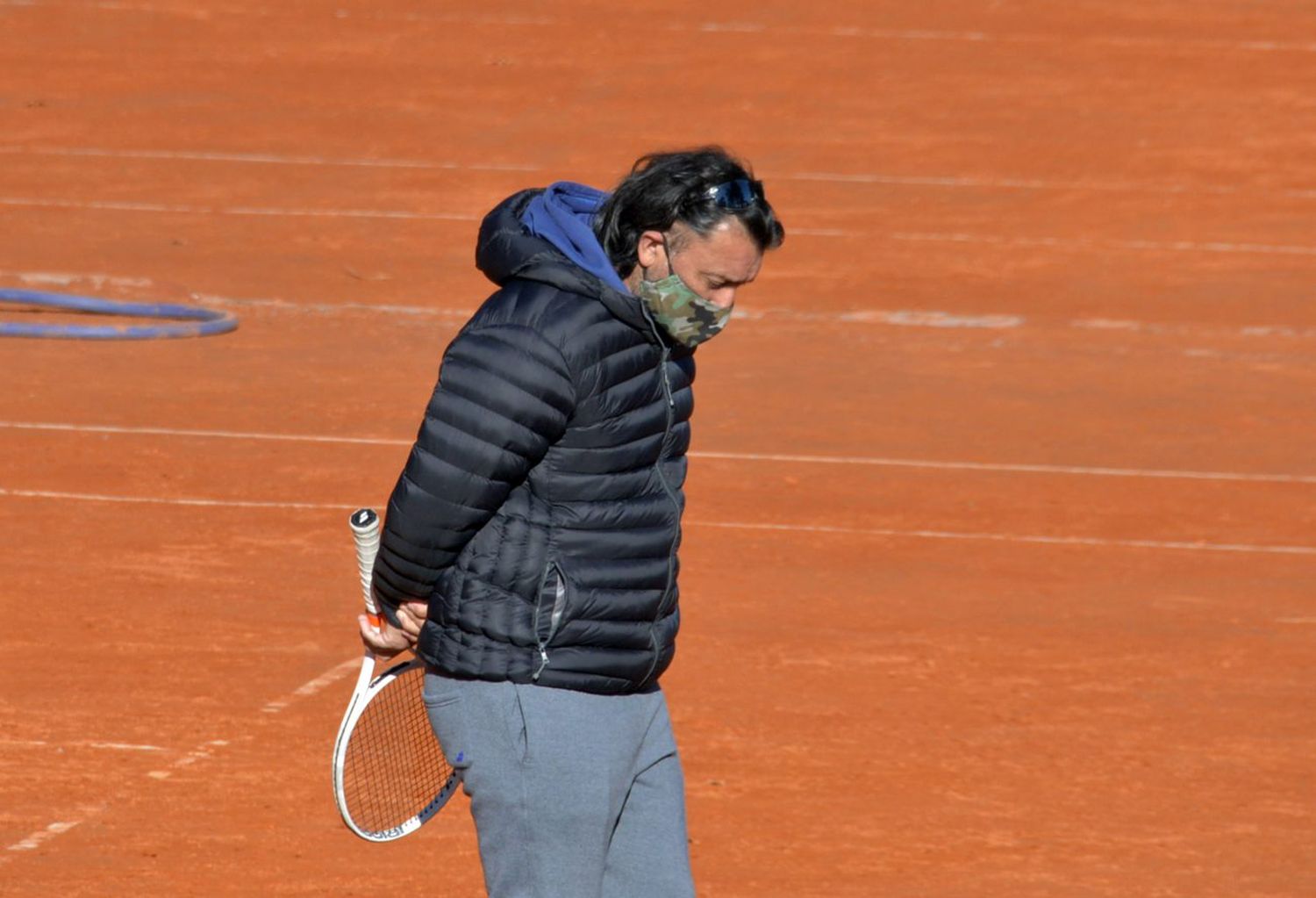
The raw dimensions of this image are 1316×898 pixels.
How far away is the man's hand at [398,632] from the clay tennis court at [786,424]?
2.18 m

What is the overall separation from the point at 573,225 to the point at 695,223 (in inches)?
8.7

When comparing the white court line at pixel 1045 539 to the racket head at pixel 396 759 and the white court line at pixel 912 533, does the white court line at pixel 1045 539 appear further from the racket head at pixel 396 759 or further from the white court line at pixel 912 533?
the racket head at pixel 396 759

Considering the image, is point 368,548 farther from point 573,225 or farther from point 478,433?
point 573,225

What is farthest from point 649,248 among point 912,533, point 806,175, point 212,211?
point 806,175

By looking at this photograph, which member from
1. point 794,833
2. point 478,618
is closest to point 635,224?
point 478,618

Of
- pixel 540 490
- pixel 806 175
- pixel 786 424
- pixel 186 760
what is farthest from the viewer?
pixel 806 175

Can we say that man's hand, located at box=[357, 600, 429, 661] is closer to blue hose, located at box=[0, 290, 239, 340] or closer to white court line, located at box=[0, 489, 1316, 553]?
white court line, located at box=[0, 489, 1316, 553]

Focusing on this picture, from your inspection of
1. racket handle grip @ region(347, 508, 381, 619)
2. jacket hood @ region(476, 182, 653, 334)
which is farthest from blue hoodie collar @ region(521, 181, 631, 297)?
racket handle grip @ region(347, 508, 381, 619)

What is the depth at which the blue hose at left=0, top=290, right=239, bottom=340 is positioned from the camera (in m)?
14.9

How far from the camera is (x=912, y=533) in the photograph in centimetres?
1099

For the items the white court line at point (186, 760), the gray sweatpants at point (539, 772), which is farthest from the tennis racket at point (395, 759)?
the white court line at point (186, 760)

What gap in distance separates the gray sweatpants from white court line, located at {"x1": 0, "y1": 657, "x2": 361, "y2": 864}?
2.80 meters

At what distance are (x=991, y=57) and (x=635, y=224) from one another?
2163 cm

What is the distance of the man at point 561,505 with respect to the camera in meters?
4.19
